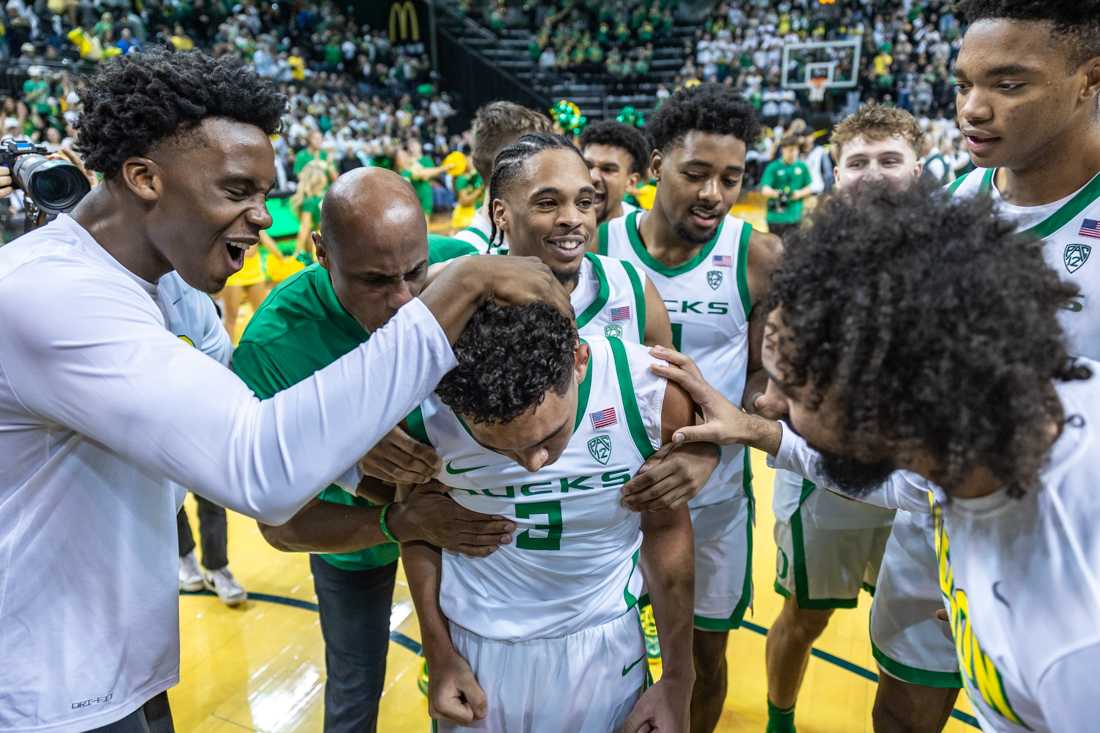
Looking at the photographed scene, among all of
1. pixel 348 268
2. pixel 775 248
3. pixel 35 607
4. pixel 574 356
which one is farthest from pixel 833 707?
pixel 35 607

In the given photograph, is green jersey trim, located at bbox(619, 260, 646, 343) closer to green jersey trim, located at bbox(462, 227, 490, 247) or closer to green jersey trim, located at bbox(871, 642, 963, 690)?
green jersey trim, located at bbox(462, 227, 490, 247)

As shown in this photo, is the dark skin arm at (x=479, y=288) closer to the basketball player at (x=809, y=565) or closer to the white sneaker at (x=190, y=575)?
the basketball player at (x=809, y=565)

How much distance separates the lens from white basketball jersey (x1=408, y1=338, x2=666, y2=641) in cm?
187

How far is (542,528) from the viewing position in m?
1.88

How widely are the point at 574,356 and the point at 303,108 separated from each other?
18532 mm

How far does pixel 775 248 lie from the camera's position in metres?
3.12

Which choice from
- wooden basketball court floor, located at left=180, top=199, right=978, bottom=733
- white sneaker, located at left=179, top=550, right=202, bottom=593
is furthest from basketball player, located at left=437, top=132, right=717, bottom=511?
white sneaker, located at left=179, top=550, right=202, bottom=593

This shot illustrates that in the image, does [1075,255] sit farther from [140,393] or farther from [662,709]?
[140,393]

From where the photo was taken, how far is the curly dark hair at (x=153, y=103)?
163 cm

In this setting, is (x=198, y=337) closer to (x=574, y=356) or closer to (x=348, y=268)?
(x=348, y=268)

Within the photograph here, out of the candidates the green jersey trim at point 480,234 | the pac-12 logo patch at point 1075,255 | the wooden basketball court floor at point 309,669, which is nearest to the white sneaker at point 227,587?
the wooden basketball court floor at point 309,669

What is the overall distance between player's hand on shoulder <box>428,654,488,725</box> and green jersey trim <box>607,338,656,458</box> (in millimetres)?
683

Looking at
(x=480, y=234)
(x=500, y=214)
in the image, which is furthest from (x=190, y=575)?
(x=500, y=214)

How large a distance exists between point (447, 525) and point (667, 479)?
0.56 meters
